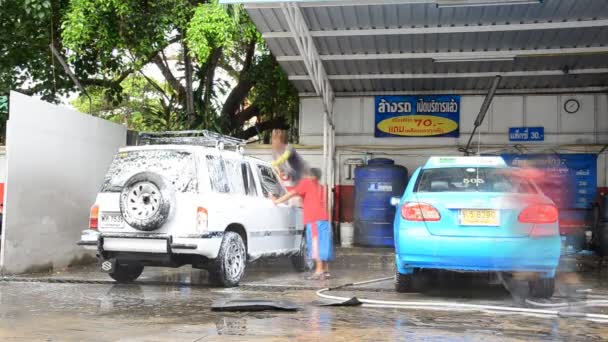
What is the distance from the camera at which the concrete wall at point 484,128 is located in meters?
15.5

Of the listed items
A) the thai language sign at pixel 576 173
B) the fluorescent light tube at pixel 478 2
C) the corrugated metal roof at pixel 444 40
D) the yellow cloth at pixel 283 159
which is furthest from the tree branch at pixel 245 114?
the fluorescent light tube at pixel 478 2

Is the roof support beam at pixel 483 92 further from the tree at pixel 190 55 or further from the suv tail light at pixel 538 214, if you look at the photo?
the suv tail light at pixel 538 214

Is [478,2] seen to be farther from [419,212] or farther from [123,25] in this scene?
[123,25]

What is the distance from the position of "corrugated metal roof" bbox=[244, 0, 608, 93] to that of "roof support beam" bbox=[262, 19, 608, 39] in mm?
34

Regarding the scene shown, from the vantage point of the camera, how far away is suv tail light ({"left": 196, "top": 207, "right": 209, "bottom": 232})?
7668 millimetres

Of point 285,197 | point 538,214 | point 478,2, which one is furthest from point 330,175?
point 538,214

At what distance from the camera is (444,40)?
41.5 ft

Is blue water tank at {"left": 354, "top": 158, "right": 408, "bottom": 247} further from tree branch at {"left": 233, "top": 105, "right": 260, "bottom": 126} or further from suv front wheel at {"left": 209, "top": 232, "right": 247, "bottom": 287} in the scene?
suv front wheel at {"left": 209, "top": 232, "right": 247, "bottom": 287}

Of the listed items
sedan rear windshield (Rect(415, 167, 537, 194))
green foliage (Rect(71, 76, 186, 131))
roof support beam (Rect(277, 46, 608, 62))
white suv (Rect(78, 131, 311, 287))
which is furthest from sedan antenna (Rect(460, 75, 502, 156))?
white suv (Rect(78, 131, 311, 287))

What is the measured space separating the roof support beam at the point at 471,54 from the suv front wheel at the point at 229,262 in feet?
18.9

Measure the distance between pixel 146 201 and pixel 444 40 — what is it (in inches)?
288

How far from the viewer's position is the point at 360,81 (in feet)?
50.8

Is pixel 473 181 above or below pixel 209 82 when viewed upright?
below

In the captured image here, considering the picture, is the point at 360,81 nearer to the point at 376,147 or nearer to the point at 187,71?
the point at 376,147
